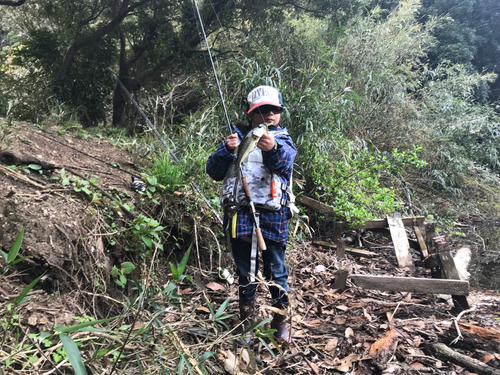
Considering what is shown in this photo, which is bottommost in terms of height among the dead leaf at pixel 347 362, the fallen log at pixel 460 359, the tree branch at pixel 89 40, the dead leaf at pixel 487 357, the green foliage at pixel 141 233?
the dead leaf at pixel 487 357

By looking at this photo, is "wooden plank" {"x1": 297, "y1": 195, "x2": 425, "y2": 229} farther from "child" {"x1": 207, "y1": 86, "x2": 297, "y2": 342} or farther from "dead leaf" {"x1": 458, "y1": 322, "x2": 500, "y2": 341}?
"child" {"x1": 207, "y1": 86, "x2": 297, "y2": 342}

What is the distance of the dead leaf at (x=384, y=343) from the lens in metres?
2.03

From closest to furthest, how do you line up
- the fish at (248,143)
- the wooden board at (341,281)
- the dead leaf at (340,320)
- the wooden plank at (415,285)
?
the fish at (248,143) → the dead leaf at (340,320) → the wooden plank at (415,285) → the wooden board at (341,281)

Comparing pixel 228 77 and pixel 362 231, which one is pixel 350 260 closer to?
pixel 362 231

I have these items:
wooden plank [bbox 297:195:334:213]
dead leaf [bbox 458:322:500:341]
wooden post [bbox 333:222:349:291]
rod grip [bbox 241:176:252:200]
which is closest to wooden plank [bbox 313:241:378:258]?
wooden post [bbox 333:222:349:291]

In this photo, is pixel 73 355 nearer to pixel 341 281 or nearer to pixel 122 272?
pixel 122 272

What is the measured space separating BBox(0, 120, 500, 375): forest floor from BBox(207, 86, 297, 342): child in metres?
0.18

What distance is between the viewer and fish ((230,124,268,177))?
170cm

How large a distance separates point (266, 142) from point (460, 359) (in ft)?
5.86

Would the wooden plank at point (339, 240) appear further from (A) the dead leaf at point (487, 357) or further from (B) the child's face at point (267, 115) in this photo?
(B) the child's face at point (267, 115)

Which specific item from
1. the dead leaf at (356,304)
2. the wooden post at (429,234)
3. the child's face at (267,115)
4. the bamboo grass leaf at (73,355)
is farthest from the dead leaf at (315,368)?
the wooden post at (429,234)

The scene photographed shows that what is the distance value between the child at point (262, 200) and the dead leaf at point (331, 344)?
1.05ft

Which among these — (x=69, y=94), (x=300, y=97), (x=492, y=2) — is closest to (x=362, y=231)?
(x=300, y=97)

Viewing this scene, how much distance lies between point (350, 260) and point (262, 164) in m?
2.62
